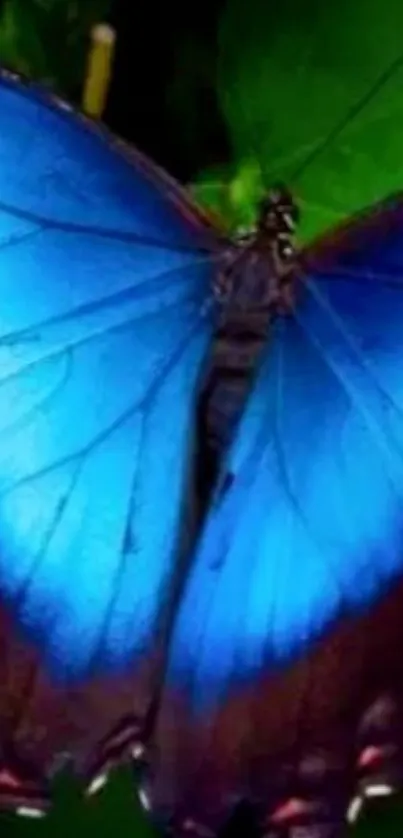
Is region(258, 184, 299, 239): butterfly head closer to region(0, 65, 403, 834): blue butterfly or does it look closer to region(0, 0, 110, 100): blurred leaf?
region(0, 65, 403, 834): blue butterfly

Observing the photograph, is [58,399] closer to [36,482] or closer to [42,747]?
[36,482]

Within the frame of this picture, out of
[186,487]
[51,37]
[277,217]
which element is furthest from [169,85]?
[186,487]

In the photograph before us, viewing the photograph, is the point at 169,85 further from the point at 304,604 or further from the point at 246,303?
the point at 304,604

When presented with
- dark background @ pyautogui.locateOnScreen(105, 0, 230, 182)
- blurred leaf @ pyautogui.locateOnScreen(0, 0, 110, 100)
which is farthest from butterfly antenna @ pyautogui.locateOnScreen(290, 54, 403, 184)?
blurred leaf @ pyautogui.locateOnScreen(0, 0, 110, 100)

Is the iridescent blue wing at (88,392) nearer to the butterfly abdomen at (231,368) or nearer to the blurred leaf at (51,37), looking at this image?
the butterfly abdomen at (231,368)

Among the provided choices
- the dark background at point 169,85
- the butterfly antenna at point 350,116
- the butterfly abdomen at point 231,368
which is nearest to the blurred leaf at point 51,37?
the dark background at point 169,85
